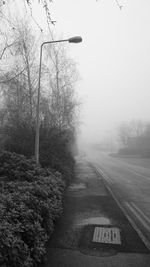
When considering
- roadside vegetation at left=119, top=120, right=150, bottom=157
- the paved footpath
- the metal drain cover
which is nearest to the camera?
the paved footpath

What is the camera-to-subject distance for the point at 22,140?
17656 millimetres

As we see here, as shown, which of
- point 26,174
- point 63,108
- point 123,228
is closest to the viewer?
point 123,228

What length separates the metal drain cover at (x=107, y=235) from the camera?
295 inches

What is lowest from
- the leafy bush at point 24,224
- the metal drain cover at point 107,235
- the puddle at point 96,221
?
the puddle at point 96,221

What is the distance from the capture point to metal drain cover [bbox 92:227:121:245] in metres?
7.49

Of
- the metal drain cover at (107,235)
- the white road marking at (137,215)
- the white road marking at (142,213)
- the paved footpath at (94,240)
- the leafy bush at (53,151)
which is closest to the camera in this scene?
the paved footpath at (94,240)

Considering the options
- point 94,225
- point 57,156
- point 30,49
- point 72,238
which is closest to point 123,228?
point 94,225

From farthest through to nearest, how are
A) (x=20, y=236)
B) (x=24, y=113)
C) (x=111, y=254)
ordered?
(x=24, y=113), (x=111, y=254), (x=20, y=236)

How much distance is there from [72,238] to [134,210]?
4.04 metres

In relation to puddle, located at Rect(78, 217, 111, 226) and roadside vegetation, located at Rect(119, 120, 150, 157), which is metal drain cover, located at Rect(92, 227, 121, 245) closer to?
puddle, located at Rect(78, 217, 111, 226)

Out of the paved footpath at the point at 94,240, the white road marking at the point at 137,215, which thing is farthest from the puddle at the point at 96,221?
the white road marking at the point at 137,215

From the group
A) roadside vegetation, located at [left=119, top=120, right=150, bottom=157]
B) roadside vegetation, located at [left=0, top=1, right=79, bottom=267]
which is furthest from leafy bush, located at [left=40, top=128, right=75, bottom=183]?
roadside vegetation, located at [left=119, top=120, right=150, bottom=157]

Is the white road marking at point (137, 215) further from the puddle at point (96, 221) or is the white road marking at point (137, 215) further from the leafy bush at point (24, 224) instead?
the leafy bush at point (24, 224)

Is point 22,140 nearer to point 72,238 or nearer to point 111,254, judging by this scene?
point 72,238
